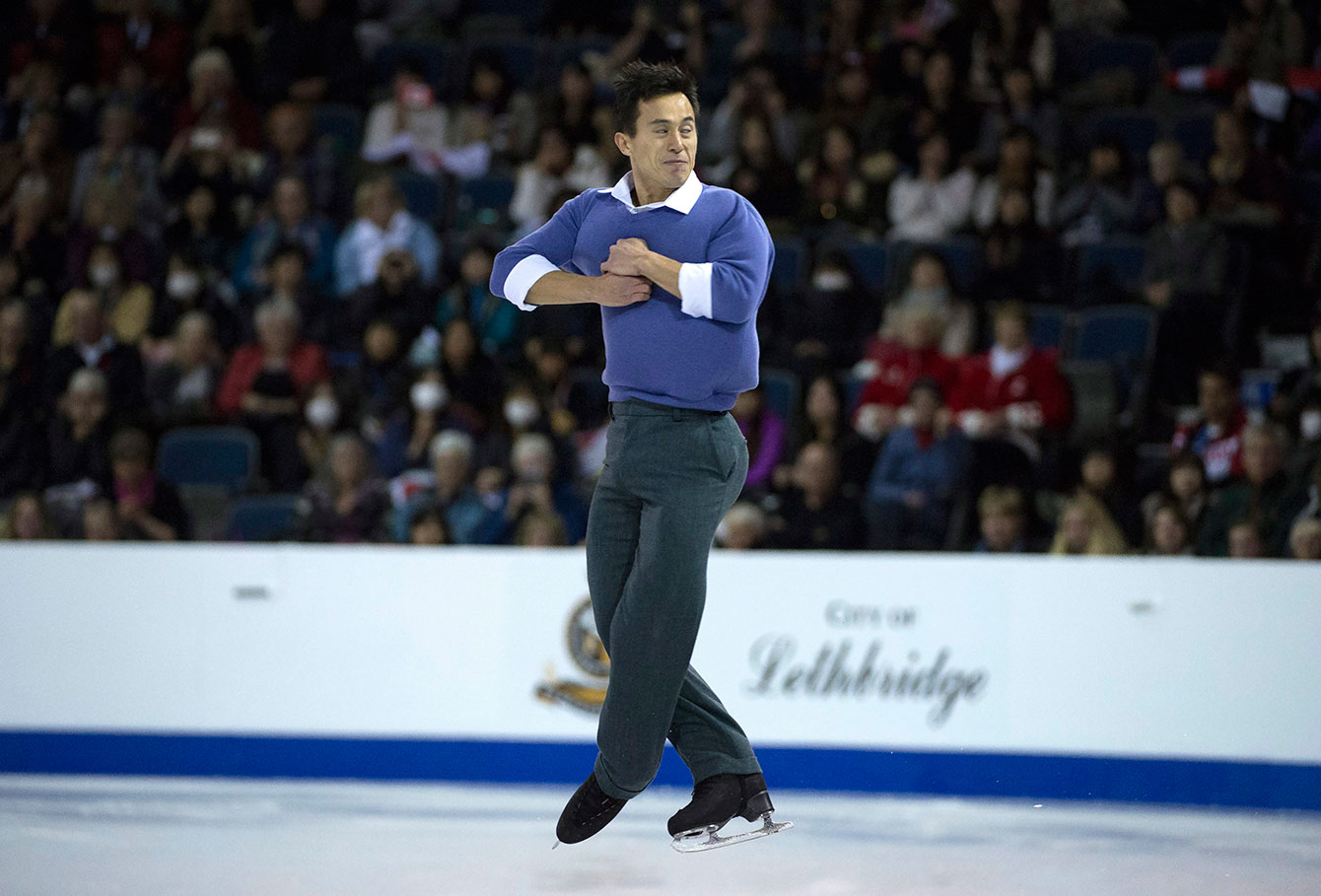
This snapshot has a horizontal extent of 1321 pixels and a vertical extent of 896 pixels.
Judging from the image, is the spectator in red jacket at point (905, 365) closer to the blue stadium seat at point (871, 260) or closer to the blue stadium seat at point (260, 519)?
the blue stadium seat at point (871, 260)

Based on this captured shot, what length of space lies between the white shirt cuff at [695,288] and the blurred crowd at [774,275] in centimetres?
303

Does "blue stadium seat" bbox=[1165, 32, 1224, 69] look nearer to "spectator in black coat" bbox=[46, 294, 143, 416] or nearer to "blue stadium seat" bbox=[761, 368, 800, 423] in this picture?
"blue stadium seat" bbox=[761, 368, 800, 423]

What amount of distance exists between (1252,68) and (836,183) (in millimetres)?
A: 2346

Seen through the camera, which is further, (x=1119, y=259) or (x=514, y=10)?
(x=514, y=10)

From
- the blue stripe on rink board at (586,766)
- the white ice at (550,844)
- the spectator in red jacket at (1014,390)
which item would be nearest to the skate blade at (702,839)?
the white ice at (550,844)

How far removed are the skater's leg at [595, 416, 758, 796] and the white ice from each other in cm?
51

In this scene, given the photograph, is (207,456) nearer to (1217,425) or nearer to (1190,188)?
(1217,425)

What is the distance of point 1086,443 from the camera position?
651 cm

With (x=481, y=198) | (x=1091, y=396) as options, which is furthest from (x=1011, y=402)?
(x=481, y=198)

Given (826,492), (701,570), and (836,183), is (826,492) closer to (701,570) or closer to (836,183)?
(836,183)

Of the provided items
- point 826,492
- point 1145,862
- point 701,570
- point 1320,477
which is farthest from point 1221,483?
point 701,570

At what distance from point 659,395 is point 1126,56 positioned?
6.50m

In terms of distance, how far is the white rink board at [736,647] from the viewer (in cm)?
537

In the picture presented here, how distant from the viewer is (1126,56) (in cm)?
865
